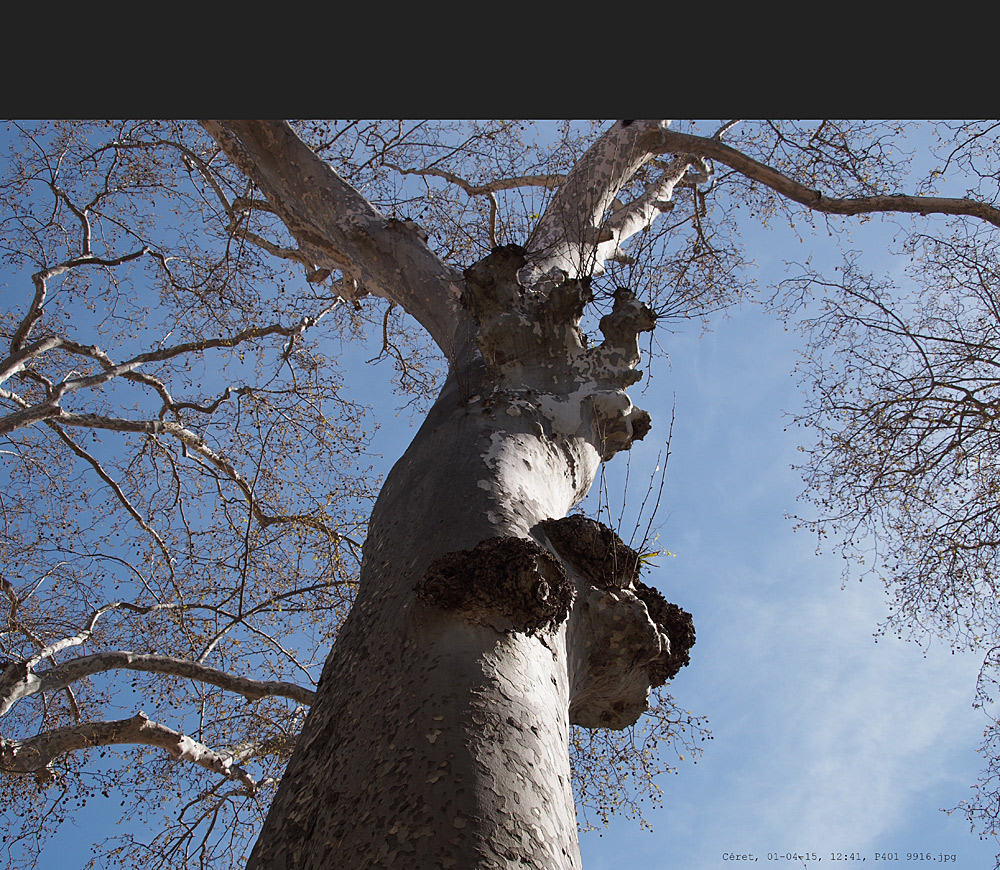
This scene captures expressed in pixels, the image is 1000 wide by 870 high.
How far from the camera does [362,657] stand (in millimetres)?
1812

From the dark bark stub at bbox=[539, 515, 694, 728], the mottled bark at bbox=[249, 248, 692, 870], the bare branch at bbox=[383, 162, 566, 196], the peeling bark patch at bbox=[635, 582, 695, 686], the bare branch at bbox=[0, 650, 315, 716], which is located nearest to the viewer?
the mottled bark at bbox=[249, 248, 692, 870]

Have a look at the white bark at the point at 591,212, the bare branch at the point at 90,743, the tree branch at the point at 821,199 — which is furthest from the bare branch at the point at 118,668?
the tree branch at the point at 821,199

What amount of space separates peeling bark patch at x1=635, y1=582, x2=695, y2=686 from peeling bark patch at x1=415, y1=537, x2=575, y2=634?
0.67 m

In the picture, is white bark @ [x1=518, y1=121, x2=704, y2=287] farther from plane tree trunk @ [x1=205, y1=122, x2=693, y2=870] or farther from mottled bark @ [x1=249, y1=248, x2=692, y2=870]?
mottled bark @ [x1=249, y1=248, x2=692, y2=870]

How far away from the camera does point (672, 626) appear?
8.25 ft

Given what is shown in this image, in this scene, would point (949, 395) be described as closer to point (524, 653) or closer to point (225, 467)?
point (524, 653)

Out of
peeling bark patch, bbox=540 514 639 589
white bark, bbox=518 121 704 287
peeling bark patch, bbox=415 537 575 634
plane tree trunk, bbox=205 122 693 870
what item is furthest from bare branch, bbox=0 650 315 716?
white bark, bbox=518 121 704 287

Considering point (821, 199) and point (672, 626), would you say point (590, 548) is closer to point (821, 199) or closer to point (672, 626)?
point (672, 626)

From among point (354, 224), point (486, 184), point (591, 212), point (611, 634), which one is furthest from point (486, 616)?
point (486, 184)

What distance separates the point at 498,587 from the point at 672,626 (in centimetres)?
94

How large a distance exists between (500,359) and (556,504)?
800mm

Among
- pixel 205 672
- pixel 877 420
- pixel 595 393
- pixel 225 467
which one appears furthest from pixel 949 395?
pixel 225 467

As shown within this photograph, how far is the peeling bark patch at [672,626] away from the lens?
247 cm

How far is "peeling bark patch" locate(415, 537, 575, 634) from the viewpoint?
1.79 meters
